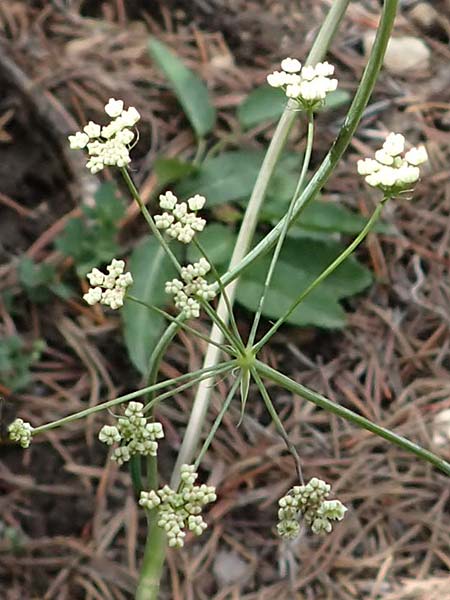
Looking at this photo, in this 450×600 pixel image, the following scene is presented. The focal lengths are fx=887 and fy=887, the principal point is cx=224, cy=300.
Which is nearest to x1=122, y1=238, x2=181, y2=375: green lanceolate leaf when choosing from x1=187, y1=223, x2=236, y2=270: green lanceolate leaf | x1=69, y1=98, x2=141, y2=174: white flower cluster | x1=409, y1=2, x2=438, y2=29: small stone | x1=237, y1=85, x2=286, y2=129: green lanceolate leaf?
x1=187, y1=223, x2=236, y2=270: green lanceolate leaf

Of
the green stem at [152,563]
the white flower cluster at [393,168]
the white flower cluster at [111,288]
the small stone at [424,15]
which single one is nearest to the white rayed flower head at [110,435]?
the white flower cluster at [111,288]

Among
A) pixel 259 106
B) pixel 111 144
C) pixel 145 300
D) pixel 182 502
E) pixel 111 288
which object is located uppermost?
pixel 111 144

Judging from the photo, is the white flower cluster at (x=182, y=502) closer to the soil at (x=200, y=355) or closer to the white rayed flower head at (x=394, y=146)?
the white rayed flower head at (x=394, y=146)

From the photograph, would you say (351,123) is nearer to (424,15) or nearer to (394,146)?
(394,146)

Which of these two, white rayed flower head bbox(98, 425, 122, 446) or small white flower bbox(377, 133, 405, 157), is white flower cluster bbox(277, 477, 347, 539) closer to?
white rayed flower head bbox(98, 425, 122, 446)

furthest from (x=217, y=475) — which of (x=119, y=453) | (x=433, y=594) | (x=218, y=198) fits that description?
(x=119, y=453)

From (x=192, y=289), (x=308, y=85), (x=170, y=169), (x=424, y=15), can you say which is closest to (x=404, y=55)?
(x=424, y=15)

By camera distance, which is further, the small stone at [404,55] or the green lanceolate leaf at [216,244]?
the small stone at [404,55]
